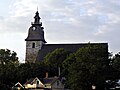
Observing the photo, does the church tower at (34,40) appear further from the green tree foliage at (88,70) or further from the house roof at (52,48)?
the green tree foliage at (88,70)

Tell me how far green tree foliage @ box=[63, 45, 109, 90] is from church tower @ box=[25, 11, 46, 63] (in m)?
49.1

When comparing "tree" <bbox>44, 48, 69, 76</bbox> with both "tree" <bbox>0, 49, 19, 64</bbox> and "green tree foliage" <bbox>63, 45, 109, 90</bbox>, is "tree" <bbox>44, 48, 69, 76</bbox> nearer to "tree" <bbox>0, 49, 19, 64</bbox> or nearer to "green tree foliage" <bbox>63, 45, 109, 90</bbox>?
"tree" <bbox>0, 49, 19, 64</bbox>

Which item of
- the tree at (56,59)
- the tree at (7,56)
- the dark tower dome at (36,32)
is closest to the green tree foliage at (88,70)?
the tree at (56,59)

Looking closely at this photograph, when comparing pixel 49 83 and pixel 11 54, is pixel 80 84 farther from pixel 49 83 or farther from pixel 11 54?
pixel 11 54

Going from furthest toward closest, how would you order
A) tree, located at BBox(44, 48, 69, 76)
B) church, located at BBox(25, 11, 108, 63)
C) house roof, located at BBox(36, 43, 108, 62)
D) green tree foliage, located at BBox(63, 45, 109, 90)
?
church, located at BBox(25, 11, 108, 63) < house roof, located at BBox(36, 43, 108, 62) < tree, located at BBox(44, 48, 69, 76) < green tree foliage, located at BBox(63, 45, 109, 90)

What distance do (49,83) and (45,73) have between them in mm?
9525

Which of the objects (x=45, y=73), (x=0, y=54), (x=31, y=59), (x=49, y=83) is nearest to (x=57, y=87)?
(x=49, y=83)

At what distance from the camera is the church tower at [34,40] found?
358 feet

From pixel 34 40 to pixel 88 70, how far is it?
174ft

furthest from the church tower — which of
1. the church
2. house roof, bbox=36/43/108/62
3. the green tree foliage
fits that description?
the green tree foliage

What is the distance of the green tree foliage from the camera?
57438 millimetres

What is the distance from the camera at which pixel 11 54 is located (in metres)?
99.7

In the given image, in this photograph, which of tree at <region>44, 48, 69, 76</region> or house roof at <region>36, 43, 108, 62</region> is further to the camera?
house roof at <region>36, 43, 108, 62</region>

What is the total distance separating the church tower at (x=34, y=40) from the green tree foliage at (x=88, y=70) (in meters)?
49.1
